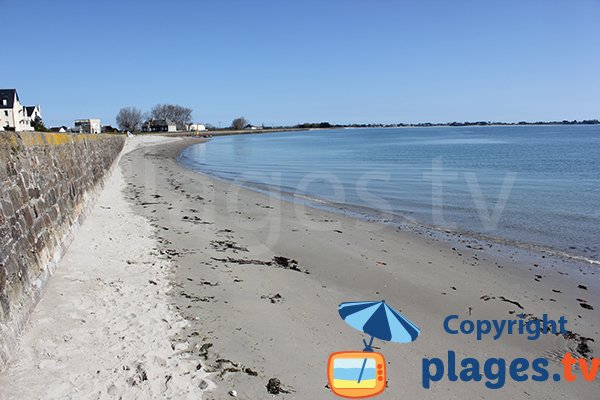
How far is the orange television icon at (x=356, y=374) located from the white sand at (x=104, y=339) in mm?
1135

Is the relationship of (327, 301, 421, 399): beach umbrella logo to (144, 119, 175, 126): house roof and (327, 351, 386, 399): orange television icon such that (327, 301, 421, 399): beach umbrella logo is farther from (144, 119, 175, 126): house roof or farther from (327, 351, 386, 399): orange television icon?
(144, 119, 175, 126): house roof

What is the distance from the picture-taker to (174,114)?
547ft

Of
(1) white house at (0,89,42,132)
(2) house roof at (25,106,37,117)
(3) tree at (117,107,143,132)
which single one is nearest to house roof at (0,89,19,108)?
(1) white house at (0,89,42,132)

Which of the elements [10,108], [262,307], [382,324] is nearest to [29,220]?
[262,307]

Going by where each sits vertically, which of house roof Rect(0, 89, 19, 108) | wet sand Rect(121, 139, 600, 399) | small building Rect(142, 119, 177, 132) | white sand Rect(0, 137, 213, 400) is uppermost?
house roof Rect(0, 89, 19, 108)

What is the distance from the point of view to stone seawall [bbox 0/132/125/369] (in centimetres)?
375

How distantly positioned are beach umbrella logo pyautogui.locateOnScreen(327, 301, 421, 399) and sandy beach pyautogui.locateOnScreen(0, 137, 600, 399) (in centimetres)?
10

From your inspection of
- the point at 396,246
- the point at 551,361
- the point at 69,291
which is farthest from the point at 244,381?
the point at 396,246

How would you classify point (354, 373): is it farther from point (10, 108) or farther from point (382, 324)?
point (10, 108)

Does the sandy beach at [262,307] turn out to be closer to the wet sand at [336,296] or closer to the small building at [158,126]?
the wet sand at [336,296]

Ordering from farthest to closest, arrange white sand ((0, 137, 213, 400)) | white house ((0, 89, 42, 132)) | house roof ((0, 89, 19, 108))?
1. house roof ((0, 89, 19, 108))
2. white house ((0, 89, 42, 132))
3. white sand ((0, 137, 213, 400))

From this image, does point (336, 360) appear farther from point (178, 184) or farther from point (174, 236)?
point (178, 184)

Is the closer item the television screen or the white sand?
the white sand

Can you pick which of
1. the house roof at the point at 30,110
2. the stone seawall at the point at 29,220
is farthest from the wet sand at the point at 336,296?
the house roof at the point at 30,110
